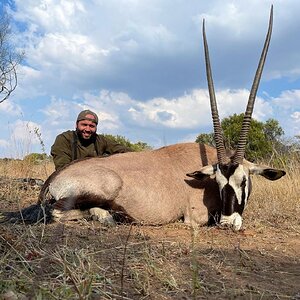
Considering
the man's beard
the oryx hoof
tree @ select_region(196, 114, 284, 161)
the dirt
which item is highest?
tree @ select_region(196, 114, 284, 161)

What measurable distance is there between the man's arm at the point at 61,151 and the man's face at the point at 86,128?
20cm

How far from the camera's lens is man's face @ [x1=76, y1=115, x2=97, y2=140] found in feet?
18.6

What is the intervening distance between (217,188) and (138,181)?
2.94 feet

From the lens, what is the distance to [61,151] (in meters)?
5.58

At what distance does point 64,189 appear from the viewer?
4309mm

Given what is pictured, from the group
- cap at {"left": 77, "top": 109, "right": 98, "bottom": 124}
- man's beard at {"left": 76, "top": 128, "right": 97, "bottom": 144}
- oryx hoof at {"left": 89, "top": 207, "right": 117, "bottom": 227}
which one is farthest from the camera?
man's beard at {"left": 76, "top": 128, "right": 97, "bottom": 144}

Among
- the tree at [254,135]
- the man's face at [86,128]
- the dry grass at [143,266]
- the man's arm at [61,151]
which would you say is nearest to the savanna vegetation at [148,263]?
the dry grass at [143,266]

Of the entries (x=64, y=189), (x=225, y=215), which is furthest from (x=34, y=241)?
(x=225, y=215)

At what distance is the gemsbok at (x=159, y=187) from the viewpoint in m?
4.25

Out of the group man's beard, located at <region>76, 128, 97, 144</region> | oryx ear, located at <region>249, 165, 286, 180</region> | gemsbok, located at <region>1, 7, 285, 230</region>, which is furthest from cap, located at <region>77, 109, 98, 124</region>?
oryx ear, located at <region>249, 165, 286, 180</region>

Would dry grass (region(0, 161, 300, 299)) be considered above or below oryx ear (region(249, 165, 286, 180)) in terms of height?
below

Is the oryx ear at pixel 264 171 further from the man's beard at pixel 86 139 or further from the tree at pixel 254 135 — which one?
the tree at pixel 254 135

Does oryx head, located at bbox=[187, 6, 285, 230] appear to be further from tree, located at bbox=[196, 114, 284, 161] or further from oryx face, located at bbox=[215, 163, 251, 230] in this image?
tree, located at bbox=[196, 114, 284, 161]

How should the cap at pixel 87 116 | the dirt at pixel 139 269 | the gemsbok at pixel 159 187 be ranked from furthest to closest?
the cap at pixel 87 116, the gemsbok at pixel 159 187, the dirt at pixel 139 269
